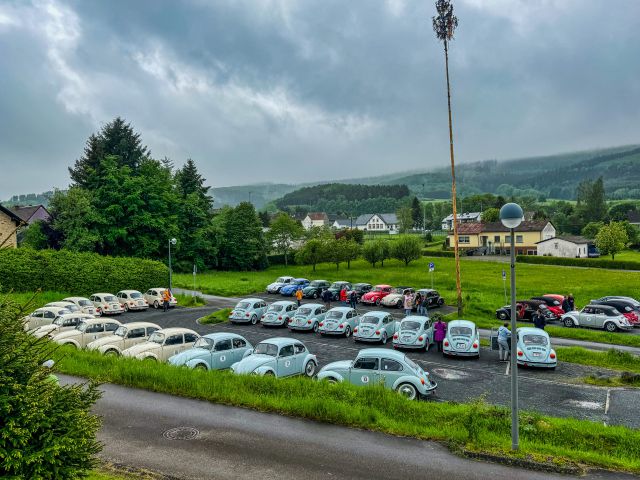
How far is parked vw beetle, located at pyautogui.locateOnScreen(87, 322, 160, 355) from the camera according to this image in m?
20.1

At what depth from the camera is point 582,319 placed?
31516mm

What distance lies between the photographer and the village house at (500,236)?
8538 cm

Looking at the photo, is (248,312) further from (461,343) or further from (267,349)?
(461,343)

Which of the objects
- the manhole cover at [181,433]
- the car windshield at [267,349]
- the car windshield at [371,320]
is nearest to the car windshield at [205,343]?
the car windshield at [267,349]

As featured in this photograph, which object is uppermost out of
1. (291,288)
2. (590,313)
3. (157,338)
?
(157,338)

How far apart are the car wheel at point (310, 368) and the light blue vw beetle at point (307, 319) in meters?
9.80

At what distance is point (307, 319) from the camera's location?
28.6 m

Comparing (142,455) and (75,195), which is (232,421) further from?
(75,195)

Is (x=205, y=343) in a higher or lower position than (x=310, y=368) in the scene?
higher

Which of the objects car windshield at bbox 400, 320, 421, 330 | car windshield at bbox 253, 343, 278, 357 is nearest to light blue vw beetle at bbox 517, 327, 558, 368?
car windshield at bbox 400, 320, 421, 330

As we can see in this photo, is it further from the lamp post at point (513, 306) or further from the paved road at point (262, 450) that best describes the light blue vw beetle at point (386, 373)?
the lamp post at point (513, 306)

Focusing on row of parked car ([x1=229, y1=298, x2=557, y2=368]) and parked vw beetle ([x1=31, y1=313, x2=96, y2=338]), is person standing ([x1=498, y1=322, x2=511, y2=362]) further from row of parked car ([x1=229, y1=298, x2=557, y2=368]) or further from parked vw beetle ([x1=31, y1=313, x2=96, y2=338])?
parked vw beetle ([x1=31, y1=313, x2=96, y2=338])

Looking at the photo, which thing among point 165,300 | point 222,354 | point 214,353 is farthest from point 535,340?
point 165,300

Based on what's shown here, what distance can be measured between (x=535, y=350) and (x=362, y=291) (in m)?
23.2
